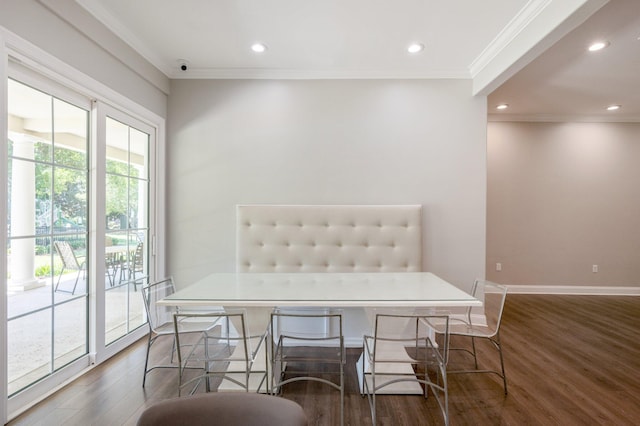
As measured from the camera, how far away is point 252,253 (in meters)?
3.11

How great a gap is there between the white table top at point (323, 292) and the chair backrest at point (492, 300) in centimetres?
38

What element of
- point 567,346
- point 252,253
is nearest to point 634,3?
point 567,346

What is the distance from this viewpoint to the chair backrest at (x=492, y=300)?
2.24m

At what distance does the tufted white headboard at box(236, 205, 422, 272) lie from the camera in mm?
3107

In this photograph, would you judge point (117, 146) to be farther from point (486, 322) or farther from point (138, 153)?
point (486, 322)

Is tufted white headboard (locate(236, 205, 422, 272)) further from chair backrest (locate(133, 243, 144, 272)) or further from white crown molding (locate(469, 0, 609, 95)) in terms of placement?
Result: white crown molding (locate(469, 0, 609, 95))

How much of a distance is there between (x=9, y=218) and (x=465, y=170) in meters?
3.70

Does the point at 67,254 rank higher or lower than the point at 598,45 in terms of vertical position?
lower

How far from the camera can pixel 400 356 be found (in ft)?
6.31

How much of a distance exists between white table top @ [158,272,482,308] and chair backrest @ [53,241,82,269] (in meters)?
0.93

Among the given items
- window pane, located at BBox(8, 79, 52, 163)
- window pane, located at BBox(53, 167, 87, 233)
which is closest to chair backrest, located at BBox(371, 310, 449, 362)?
window pane, located at BBox(53, 167, 87, 233)

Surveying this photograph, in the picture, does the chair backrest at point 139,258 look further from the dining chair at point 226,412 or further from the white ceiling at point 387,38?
the dining chair at point 226,412

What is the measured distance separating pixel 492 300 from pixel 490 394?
653 mm

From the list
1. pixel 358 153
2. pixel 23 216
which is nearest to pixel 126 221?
pixel 23 216
